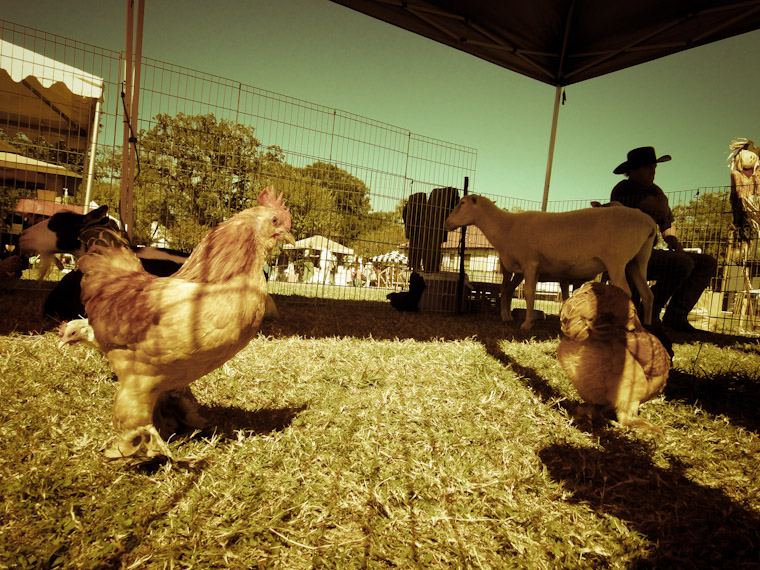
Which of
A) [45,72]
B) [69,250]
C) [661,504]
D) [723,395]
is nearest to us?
[661,504]

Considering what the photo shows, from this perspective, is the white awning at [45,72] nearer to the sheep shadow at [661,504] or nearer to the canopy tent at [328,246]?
the canopy tent at [328,246]

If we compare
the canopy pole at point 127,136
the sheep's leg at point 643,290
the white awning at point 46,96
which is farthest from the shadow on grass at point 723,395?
the white awning at point 46,96

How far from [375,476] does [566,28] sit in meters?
9.65

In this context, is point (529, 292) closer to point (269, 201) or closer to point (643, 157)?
point (643, 157)

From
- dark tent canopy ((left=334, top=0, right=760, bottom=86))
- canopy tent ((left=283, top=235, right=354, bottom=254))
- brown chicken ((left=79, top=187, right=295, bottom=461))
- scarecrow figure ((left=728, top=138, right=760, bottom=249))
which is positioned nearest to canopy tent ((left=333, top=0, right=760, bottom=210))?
dark tent canopy ((left=334, top=0, right=760, bottom=86))

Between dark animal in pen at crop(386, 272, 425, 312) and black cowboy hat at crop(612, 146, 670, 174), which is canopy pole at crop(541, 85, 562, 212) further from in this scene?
dark animal in pen at crop(386, 272, 425, 312)

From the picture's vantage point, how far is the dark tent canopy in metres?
6.24

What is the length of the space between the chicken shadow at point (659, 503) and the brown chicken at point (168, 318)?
71.7 inches

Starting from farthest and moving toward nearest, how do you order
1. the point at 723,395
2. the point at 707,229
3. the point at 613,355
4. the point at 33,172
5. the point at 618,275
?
the point at 707,229, the point at 33,172, the point at 618,275, the point at 723,395, the point at 613,355

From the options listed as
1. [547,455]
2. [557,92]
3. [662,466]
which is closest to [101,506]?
[547,455]

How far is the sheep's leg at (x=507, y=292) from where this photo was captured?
23.0 ft

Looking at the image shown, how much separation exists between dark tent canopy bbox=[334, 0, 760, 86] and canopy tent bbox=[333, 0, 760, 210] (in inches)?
0.6

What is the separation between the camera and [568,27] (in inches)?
292

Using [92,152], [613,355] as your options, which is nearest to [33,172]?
[92,152]
